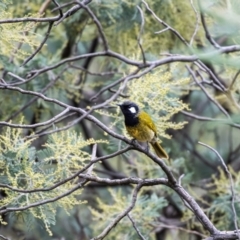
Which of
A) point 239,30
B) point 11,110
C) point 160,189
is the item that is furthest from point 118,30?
point 239,30

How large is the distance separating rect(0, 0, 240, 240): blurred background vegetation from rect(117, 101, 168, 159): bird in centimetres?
5

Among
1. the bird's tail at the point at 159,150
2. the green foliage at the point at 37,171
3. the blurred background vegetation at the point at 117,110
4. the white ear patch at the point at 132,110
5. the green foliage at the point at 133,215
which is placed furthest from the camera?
the green foliage at the point at 133,215

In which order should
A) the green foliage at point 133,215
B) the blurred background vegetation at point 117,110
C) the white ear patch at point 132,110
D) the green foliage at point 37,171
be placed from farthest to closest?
1. the green foliage at point 133,215
2. the white ear patch at point 132,110
3. the blurred background vegetation at point 117,110
4. the green foliage at point 37,171

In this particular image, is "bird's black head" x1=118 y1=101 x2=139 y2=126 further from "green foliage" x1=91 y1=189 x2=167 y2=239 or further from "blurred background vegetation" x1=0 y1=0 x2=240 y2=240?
"green foliage" x1=91 y1=189 x2=167 y2=239

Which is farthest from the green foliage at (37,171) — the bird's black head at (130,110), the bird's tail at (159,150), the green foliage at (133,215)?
the green foliage at (133,215)

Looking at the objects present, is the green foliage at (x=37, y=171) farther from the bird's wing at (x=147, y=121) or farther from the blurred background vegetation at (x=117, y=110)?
the bird's wing at (x=147, y=121)

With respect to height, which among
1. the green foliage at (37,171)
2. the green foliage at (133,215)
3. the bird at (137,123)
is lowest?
the green foliage at (133,215)

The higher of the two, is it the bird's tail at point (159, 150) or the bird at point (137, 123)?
the bird at point (137, 123)

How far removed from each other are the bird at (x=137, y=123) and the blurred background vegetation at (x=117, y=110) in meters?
0.05

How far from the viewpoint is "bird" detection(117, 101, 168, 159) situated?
8.00ft

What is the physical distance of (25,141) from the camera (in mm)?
2344

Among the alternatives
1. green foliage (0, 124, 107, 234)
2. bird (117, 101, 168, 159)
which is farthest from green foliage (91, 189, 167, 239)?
green foliage (0, 124, 107, 234)

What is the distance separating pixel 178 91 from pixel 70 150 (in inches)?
53.8

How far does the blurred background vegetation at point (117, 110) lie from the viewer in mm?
2252
